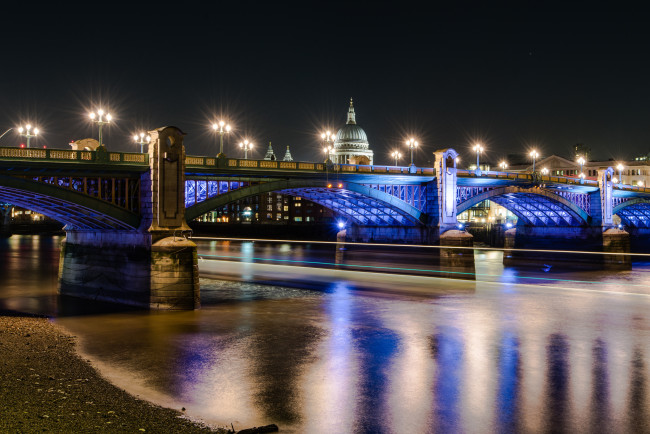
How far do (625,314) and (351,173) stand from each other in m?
23.6

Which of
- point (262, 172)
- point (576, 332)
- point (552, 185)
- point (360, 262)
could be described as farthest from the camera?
point (552, 185)

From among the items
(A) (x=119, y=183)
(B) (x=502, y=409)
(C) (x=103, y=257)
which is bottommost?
(B) (x=502, y=409)

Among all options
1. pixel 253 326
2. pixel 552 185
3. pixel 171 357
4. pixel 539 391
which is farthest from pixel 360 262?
pixel 539 391

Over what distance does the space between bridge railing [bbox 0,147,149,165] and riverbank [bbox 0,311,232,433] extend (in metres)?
11.2

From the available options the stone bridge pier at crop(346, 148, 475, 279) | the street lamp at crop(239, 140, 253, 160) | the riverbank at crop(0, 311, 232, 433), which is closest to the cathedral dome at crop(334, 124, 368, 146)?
the stone bridge pier at crop(346, 148, 475, 279)

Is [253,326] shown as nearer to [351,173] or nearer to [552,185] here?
[351,173]

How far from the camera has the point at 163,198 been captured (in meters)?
31.2

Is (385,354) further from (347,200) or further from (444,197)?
(444,197)

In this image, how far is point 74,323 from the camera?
88.3 feet

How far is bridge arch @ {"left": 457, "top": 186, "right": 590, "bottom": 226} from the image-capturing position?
6900cm

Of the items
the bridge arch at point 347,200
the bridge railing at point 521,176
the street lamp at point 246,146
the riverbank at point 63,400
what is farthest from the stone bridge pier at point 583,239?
the riverbank at point 63,400

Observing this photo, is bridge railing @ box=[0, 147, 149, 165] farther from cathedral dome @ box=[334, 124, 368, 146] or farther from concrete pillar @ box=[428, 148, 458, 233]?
cathedral dome @ box=[334, 124, 368, 146]

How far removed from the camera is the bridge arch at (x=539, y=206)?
69000mm

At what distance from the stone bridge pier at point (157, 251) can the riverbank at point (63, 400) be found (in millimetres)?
9042
